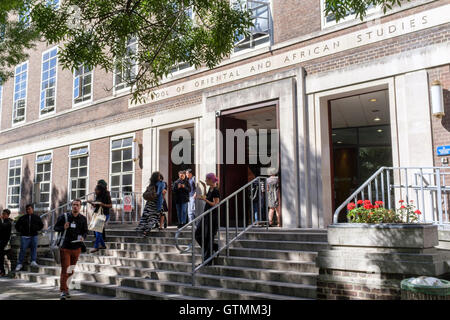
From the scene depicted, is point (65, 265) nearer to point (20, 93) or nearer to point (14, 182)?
point (14, 182)

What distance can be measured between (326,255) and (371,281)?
0.63m

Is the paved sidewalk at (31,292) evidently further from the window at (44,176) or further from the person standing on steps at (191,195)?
the window at (44,176)

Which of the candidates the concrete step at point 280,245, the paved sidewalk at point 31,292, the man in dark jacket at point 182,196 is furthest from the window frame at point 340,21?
the paved sidewalk at point 31,292

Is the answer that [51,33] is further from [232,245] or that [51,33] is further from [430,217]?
[430,217]

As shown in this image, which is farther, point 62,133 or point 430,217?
point 62,133

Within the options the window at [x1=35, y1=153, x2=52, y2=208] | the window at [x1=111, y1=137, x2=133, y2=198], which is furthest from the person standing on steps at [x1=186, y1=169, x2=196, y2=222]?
the window at [x1=35, y1=153, x2=52, y2=208]

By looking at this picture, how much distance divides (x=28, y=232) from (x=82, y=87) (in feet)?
24.0

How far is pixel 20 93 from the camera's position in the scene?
20297 mm

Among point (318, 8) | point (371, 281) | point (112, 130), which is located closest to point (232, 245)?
point (371, 281)

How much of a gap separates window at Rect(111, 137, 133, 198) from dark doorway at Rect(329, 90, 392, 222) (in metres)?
6.42

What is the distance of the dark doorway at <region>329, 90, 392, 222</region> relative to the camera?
1224 cm

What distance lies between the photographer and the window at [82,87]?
53.1 feet

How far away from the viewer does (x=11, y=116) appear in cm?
2048

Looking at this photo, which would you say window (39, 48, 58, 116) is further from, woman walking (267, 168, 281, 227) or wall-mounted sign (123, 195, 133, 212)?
woman walking (267, 168, 281, 227)
